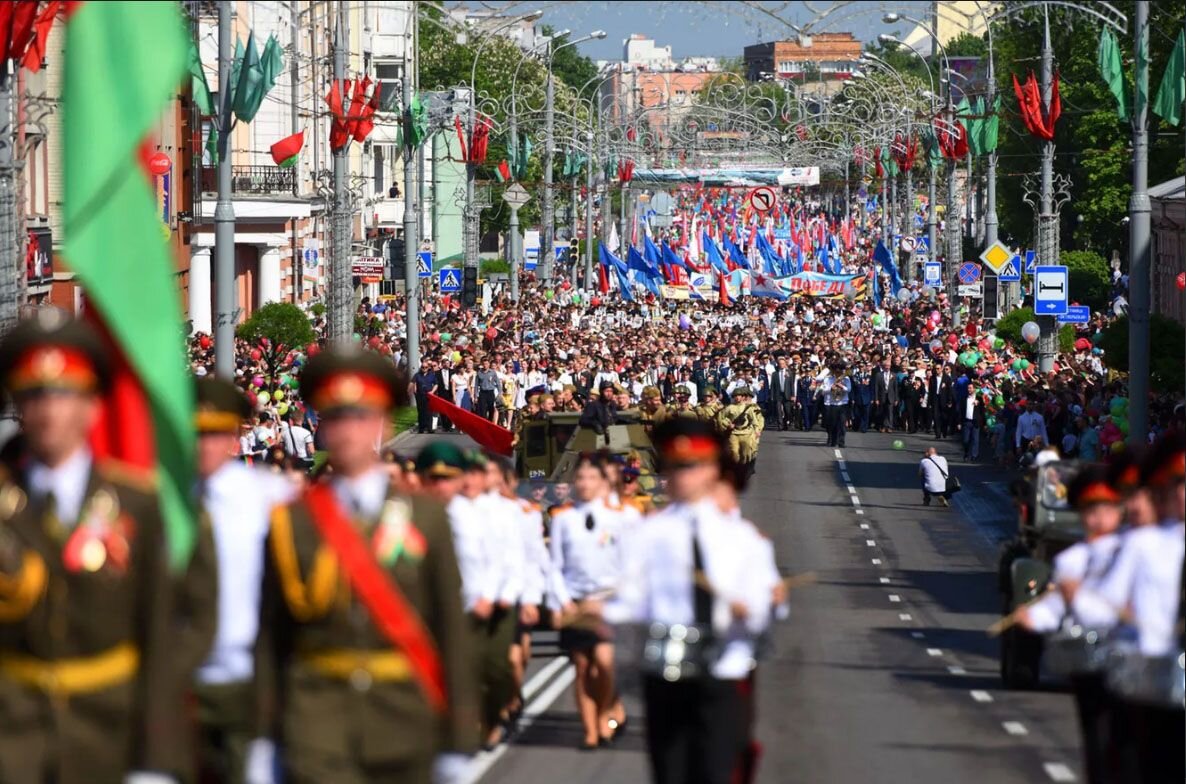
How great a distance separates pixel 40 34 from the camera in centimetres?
2070

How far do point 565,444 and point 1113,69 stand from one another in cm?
823

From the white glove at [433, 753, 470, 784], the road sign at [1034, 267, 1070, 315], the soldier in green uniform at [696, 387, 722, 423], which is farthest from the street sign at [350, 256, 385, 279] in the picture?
the white glove at [433, 753, 470, 784]

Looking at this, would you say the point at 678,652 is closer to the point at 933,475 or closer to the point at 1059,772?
the point at 1059,772

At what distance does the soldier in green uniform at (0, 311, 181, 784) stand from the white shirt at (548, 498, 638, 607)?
793 cm

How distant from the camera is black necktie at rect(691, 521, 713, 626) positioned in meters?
9.85

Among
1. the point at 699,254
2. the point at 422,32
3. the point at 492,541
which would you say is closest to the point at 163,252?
the point at 492,541

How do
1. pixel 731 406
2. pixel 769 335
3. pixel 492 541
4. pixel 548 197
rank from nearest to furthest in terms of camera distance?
pixel 492 541
pixel 731 406
pixel 769 335
pixel 548 197

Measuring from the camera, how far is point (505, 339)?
55156 mm

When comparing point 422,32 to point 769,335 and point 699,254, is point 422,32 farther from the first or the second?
point 769,335

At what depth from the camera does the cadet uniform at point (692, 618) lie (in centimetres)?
979

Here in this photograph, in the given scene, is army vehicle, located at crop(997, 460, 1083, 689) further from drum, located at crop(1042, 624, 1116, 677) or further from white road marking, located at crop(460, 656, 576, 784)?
drum, located at crop(1042, 624, 1116, 677)

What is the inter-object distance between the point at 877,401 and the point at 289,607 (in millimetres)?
41266

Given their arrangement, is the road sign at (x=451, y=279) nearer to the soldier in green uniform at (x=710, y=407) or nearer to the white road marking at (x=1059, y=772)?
the soldier in green uniform at (x=710, y=407)

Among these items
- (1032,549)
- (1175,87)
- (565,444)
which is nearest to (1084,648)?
(1032,549)
